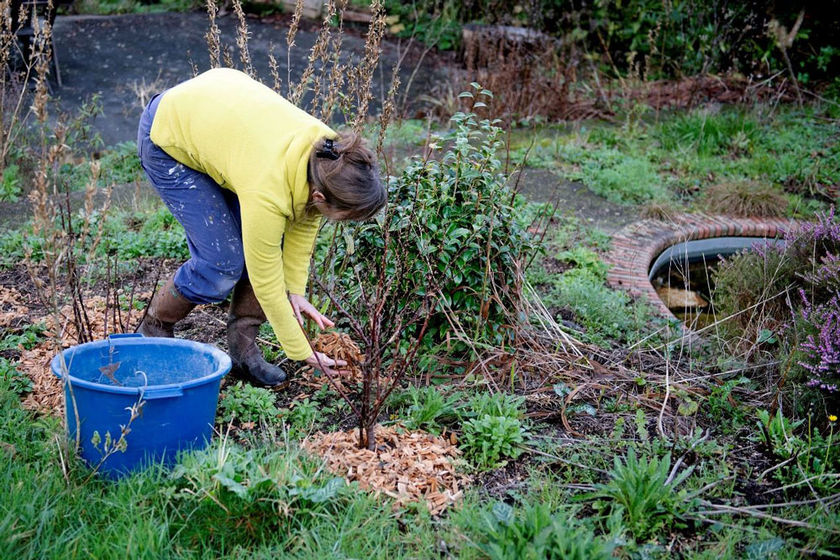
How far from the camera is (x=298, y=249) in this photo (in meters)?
3.17

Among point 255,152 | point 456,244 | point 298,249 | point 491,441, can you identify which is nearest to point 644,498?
point 491,441

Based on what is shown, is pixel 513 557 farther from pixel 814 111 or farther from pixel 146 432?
pixel 814 111

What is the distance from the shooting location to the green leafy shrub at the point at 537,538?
2.19m

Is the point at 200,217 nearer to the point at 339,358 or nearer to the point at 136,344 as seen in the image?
the point at 136,344

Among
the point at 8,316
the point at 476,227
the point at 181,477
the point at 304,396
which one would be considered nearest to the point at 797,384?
the point at 476,227

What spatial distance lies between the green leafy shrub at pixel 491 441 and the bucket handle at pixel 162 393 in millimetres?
1109

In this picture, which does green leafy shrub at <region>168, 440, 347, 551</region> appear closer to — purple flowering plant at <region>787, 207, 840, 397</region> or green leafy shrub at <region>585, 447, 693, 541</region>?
green leafy shrub at <region>585, 447, 693, 541</region>

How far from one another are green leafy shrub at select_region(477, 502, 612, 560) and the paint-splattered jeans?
4.77ft

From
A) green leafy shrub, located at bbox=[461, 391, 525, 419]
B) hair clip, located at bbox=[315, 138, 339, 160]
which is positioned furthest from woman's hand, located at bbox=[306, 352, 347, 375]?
hair clip, located at bbox=[315, 138, 339, 160]

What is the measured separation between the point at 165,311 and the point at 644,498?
210 centimetres

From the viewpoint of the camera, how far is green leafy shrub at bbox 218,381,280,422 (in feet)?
9.92

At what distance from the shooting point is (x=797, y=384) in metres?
3.18

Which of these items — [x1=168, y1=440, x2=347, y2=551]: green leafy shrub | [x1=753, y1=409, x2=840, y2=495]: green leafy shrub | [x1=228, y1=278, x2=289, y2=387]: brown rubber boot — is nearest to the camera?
Result: [x1=168, y1=440, x2=347, y2=551]: green leafy shrub

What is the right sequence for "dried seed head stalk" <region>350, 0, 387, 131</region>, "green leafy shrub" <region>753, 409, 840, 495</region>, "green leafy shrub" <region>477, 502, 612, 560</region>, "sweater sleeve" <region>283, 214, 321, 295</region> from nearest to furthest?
"green leafy shrub" <region>477, 502, 612, 560</region> → "green leafy shrub" <region>753, 409, 840, 495</region> → "sweater sleeve" <region>283, 214, 321, 295</region> → "dried seed head stalk" <region>350, 0, 387, 131</region>
